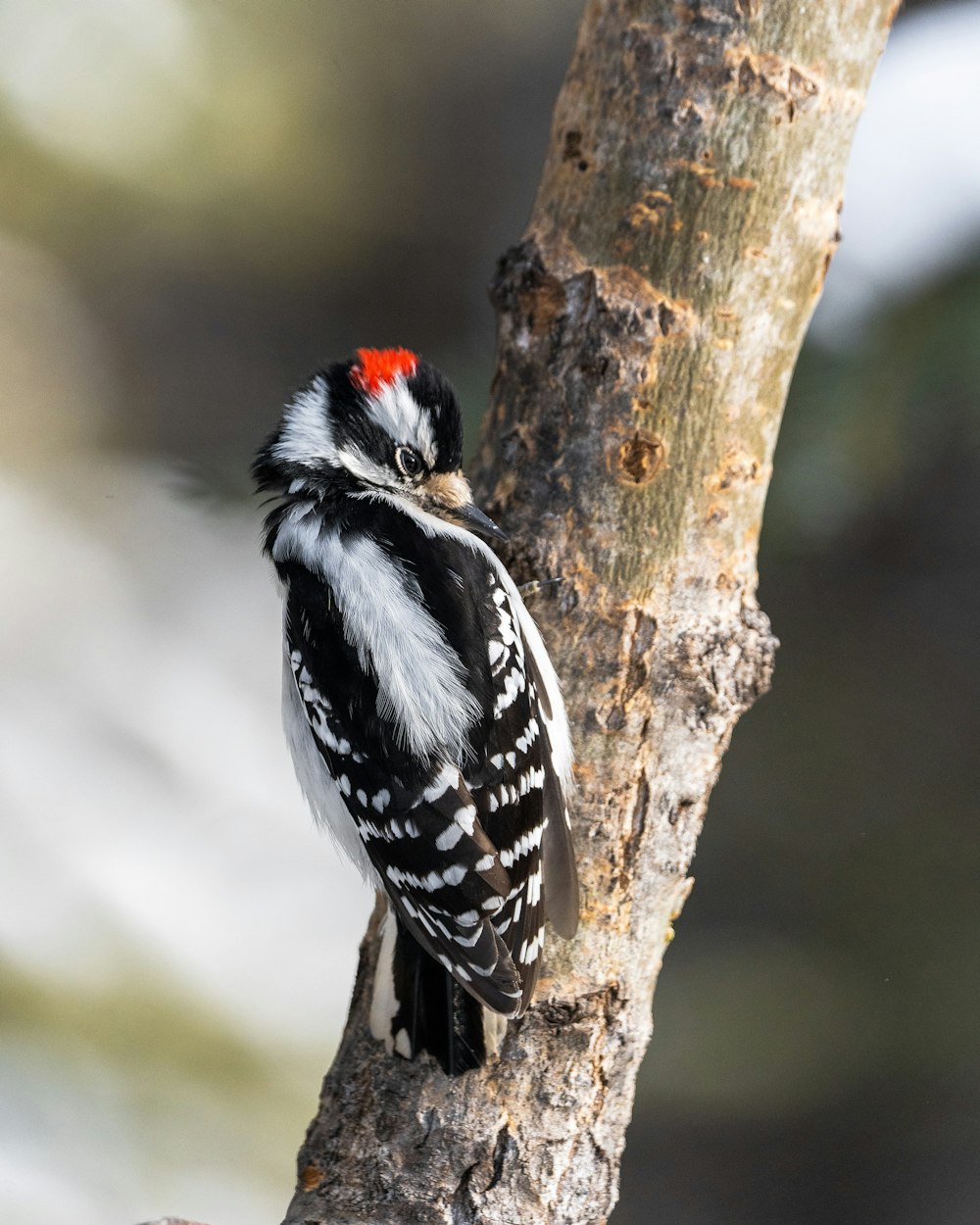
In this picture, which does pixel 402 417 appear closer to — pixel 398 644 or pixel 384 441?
pixel 384 441

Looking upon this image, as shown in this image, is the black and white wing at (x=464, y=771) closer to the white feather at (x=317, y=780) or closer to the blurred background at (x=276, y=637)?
the white feather at (x=317, y=780)

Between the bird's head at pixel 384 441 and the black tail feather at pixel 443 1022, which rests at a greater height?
the bird's head at pixel 384 441

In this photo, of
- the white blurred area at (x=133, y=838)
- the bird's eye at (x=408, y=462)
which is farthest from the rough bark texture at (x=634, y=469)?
the white blurred area at (x=133, y=838)

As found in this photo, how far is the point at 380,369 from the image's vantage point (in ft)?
3.68

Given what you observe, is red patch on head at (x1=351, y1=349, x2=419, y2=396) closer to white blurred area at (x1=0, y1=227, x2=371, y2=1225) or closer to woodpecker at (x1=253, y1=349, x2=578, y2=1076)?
woodpecker at (x1=253, y1=349, x2=578, y2=1076)

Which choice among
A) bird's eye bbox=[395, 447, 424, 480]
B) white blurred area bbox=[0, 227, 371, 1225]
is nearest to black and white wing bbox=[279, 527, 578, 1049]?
bird's eye bbox=[395, 447, 424, 480]

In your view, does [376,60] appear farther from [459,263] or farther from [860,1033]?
[860,1033]

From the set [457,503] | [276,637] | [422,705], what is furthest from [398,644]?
[276,637]

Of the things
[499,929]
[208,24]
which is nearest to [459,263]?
[208,24]

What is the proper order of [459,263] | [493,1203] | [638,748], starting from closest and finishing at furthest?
[493,1203] → [638,748] → [459,263]

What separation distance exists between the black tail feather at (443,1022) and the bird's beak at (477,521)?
46cm

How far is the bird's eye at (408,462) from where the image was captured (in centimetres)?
111

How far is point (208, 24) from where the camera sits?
182 cm

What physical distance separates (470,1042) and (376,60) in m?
1.77
